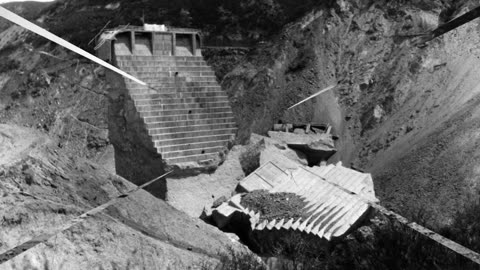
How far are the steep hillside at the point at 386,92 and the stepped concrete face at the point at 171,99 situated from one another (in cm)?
158

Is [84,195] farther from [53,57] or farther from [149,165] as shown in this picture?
[53,57]

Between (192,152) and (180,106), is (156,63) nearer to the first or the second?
(180,106)

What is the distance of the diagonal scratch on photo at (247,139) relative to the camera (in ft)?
24.1

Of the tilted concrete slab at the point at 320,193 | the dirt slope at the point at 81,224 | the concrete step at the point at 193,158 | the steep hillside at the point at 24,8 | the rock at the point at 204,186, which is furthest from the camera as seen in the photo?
the steep hillside at the point at 24,8

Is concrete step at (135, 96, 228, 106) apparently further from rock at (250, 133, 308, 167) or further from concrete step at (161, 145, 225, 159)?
rock at (250, 133, 308, 167)

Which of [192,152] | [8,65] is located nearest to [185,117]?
[192,152]

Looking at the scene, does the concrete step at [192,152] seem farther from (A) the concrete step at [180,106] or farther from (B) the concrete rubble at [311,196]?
(B) the concrete rubble at [311,196]

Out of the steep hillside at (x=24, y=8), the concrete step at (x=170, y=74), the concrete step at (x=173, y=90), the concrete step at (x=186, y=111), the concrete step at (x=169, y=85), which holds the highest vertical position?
the steep hillside at (x=24, y=8)

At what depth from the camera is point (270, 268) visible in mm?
7938

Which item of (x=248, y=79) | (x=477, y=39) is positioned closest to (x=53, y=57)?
(x=248, y=79)

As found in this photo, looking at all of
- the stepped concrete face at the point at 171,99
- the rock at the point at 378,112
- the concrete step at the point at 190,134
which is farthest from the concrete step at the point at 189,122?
the rock at the point at 378,112

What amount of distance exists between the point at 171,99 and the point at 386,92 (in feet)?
28.9

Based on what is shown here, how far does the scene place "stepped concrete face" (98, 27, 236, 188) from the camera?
45.5ft

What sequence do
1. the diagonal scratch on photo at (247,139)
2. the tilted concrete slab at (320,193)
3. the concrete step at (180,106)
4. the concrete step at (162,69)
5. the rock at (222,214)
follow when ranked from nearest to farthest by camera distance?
the diagonal scratch on photo at (247,139)
the tilted concrete slab at (320,193)
the rock at (222,214)
the concrete step at (180,106)
the concrete step at (162,69)
